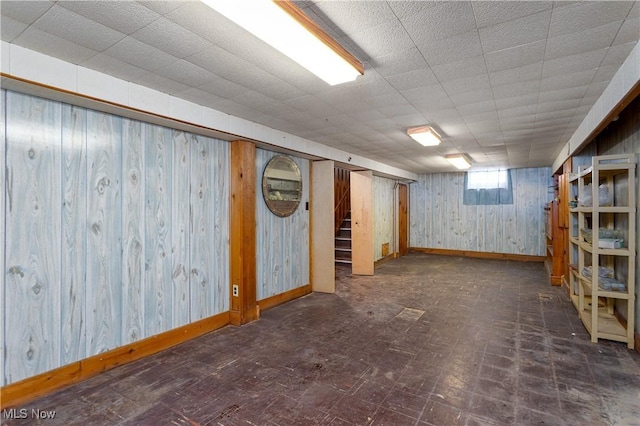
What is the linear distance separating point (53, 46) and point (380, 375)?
3221 millimetres

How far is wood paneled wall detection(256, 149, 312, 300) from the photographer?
411 cm

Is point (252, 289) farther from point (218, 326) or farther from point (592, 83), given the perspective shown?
point (592, 83)

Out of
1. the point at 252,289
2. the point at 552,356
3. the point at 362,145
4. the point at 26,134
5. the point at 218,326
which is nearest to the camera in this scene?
the point at 26,134

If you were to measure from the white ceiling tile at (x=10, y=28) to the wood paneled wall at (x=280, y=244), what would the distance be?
8.11 ft

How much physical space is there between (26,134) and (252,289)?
2490 millimetres

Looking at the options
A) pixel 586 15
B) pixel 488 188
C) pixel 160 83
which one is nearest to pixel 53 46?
pixel 160 83

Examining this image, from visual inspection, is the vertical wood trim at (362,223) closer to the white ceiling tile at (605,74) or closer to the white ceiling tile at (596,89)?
the white ceiling tile at (596,89)

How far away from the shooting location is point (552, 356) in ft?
9.13

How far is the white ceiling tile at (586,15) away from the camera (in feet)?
5.11

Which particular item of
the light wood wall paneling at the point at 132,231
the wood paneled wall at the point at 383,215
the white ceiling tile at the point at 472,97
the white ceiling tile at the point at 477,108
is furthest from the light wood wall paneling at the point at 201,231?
the wood paneled wall at the point at 383,215

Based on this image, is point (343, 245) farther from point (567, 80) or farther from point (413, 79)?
point (567, 80)

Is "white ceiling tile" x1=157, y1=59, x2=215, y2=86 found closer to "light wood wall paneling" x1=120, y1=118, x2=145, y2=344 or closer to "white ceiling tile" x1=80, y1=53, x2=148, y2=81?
"white ceiling tile" x1=80, y1=53, x2=148, y2=81

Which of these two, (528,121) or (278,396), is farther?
(528,121)

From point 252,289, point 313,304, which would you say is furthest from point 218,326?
point 313,304
